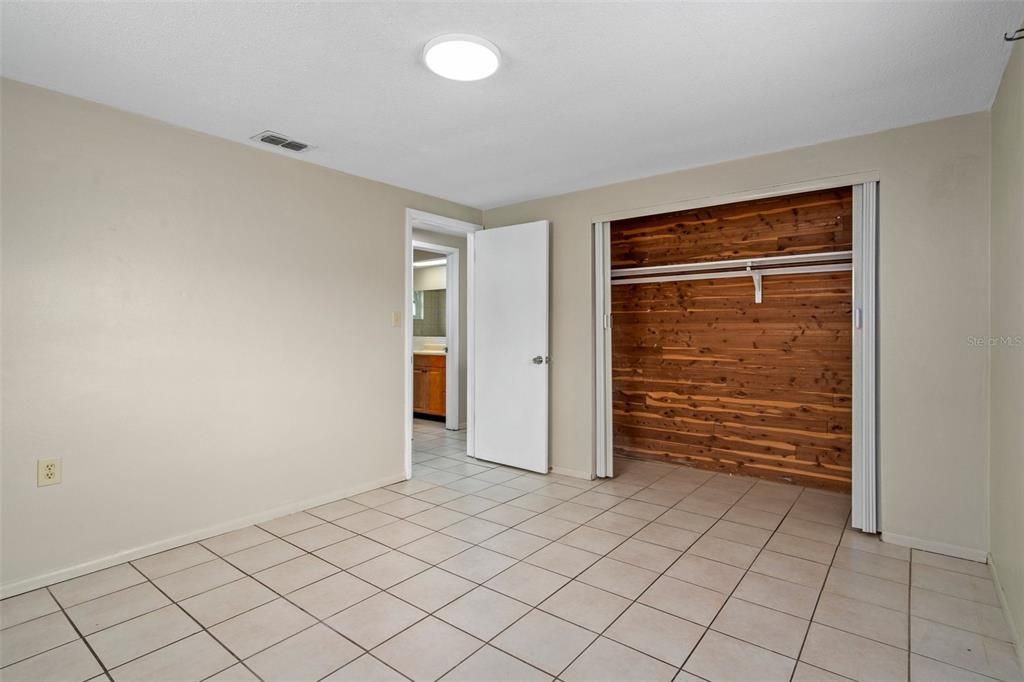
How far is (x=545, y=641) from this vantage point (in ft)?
6.61

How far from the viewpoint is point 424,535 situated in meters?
3.06

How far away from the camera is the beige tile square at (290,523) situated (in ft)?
10.3

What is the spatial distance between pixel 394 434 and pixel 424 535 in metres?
1.19

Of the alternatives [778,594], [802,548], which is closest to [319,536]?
[778,594]

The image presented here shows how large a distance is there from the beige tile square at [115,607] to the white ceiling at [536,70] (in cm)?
229

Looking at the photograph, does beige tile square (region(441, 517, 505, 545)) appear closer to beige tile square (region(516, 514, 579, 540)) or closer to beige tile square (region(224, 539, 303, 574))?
beige tile square (region(516, 514, 579, 540))

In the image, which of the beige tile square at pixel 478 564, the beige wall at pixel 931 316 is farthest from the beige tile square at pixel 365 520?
the beige wall at pixel 931 316

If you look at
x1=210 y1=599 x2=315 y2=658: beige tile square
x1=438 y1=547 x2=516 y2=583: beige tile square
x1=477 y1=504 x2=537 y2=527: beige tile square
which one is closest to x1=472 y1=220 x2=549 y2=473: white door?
x1=477 y1=504 x2=537 y2=527: beige tile square

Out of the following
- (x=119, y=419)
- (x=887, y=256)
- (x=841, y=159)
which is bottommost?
(x=119, y=419)

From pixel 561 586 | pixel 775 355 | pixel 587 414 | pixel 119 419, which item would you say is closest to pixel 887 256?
pixel 775 355

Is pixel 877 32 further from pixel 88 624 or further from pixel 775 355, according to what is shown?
pixel 88 624

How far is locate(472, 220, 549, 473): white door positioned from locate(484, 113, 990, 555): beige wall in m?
2.02

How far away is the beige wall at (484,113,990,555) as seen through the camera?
2701mm

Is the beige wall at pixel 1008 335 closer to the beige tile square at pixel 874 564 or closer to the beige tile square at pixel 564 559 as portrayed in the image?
the beige tile square at pixel 874 564
